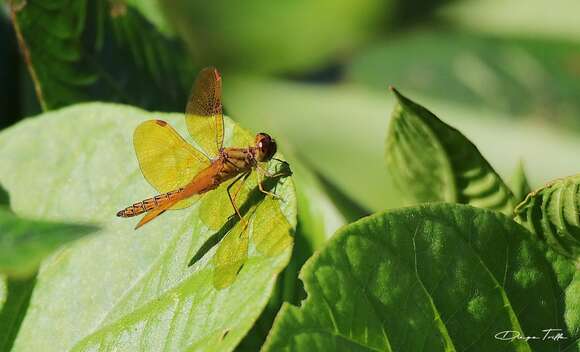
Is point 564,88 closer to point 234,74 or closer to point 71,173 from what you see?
point 234,74

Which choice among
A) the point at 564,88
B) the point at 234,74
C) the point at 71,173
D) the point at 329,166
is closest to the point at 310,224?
the point at 71,173

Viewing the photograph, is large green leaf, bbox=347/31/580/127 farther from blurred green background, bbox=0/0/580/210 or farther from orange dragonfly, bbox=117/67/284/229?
orange dragonfly, bbox=117/67/284/229

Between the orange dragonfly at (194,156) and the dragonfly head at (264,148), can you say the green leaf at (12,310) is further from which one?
the dragonfly head at (264,148)

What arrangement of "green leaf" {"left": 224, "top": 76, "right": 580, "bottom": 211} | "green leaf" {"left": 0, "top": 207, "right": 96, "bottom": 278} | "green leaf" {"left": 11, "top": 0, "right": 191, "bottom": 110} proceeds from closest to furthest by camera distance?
"green leaf" {"left": 0, "top": 207, "right": 96, "bottom": 278}, "green leaf" {"left": 11, "top": 0, "right": 191, "bottom": 110}, "green leaf" {"left": 224, "top": 76, "right": 580, "bottom": 211}

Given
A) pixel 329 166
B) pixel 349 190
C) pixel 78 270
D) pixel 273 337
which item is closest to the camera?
pixel 273 337

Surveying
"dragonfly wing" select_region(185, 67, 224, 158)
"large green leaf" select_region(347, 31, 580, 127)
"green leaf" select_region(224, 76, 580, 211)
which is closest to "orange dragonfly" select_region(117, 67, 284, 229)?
"dragonfly wing" select_region(185, 67, 224, 158)

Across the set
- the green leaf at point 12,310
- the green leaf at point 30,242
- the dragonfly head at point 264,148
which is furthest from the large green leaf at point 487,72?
the green leaf at point 30,242
